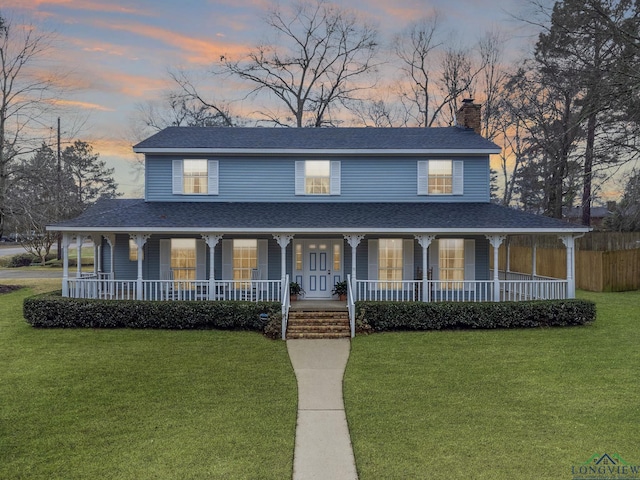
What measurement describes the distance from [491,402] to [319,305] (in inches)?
323

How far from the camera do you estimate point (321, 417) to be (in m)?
7.74

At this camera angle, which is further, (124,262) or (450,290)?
(124,262)

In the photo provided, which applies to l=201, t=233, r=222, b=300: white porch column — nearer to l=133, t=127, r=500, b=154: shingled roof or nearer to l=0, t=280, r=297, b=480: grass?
l=0, t=280, r=297, b=480: grass

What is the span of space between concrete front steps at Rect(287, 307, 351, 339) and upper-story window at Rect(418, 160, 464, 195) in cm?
676

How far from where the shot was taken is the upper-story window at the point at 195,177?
18453mm

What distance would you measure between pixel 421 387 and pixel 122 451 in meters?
5.73

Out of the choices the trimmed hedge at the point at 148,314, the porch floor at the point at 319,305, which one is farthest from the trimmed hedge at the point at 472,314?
the trimmed hedge at the point at 148,314

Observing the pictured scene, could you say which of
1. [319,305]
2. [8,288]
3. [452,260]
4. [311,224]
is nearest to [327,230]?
[311,224]

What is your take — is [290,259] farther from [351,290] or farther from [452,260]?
[452,260]

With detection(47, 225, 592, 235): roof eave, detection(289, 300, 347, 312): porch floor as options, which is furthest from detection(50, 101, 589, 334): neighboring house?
detection(289, 300, 347, 312): porch floor

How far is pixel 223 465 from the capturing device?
5984mm

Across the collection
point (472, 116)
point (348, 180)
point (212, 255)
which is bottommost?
point (212, 255)

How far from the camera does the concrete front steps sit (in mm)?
13875

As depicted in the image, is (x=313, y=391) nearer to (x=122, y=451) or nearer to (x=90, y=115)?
(x=122, y=451)
